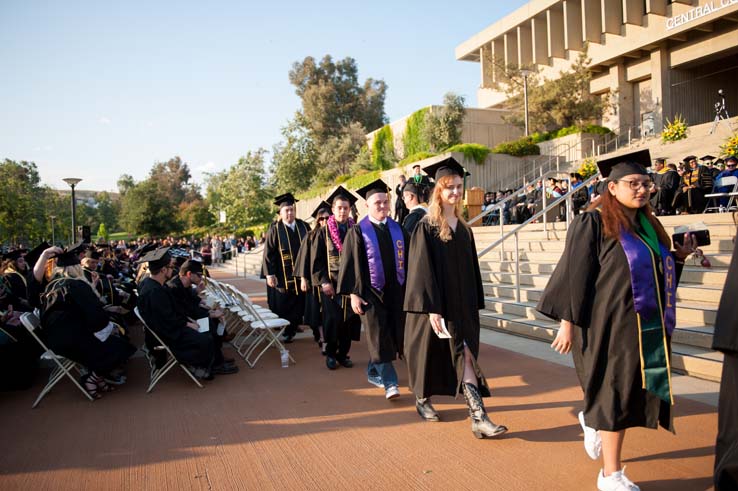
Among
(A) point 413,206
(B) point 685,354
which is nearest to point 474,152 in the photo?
(A) point 413,206

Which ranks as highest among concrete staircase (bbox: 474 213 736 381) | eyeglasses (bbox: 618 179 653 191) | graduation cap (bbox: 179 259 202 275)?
eyeglasses (bbox: 618 179 653 191)

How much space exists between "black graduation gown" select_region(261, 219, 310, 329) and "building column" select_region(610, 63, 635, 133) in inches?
938

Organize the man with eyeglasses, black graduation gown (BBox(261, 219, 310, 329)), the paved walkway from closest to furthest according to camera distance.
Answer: the paved walkway
black graduation gown (BBox(261, 219, 310, 329))
the man with eyeglasses

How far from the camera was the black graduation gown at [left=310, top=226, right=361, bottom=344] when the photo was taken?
5.80m

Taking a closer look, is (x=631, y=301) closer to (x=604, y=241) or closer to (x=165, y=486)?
(x=604, y=241)

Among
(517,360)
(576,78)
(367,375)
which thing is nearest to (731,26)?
(576,78)

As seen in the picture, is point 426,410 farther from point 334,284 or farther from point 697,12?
point 697,12

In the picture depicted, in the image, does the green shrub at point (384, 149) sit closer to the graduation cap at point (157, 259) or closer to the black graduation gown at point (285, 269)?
the black graduation gown at point (285, 269)

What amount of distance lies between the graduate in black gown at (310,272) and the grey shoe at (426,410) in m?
2.60

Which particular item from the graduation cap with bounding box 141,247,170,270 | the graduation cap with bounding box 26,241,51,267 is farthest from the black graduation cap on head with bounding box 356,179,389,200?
the graduation cap with bounding box 26,241,51,267

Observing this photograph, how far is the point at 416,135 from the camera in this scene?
27.2 meters

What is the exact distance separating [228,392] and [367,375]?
148 centimetres

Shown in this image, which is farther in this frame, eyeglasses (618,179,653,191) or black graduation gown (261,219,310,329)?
black graduation gown (261,219,310,329)

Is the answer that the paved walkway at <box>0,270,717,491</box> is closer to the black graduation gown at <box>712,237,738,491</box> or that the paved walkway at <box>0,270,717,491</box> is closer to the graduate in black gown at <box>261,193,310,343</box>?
the black graduation gown at <box>712,237,738,491</box>
